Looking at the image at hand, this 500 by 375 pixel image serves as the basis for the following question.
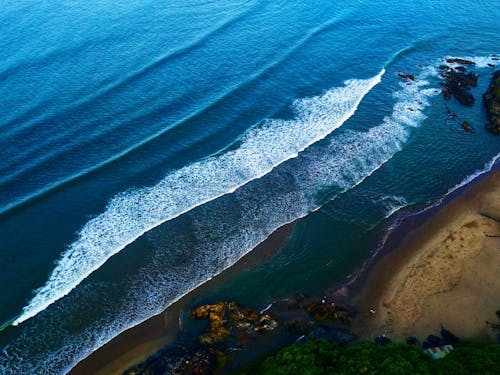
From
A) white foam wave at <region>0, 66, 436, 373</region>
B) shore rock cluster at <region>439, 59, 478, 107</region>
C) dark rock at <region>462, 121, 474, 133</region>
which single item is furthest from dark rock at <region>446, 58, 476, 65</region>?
dark rock at <region>462, 121, 474, 133</region>

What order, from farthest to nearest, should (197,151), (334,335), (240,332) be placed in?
(197,151) → (240,332) → (334,335)

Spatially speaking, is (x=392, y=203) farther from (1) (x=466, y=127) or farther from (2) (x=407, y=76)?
(2) (x=407, y=76)

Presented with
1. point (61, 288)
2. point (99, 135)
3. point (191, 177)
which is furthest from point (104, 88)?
point (61, 288)

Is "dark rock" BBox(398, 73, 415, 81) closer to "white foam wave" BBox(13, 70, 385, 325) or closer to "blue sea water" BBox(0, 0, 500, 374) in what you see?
"blue sea water" BBox(0, 0, 500, 374)

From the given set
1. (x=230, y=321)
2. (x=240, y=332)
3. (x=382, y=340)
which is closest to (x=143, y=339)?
(x=230, y=321)

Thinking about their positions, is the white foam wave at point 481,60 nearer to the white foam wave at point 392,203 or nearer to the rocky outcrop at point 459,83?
the rocky outcrop at point 459,83

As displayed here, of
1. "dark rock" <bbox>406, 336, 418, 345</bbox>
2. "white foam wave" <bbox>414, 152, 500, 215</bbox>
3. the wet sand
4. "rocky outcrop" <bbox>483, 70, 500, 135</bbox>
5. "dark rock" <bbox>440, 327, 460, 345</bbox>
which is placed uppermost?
"rocky outcrop" <bbox>483, 70, 500, 135</bbox>

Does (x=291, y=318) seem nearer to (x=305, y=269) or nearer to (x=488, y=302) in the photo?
(x=305, y=269)
